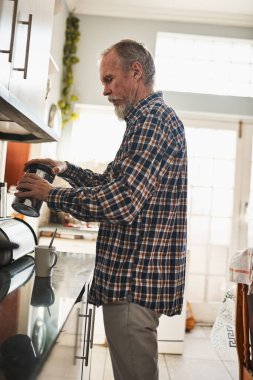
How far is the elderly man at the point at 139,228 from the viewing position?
3.63 feet

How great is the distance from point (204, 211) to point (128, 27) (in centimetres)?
190

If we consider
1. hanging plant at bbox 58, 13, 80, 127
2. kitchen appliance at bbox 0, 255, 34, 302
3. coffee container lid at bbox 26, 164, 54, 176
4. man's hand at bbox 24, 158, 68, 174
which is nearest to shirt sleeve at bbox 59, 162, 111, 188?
man's hand at bbox 24, 158, 68, 174

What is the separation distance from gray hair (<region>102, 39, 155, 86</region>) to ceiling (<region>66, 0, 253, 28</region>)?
268cm

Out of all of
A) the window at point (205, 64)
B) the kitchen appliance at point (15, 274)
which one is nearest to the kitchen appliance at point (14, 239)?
the kitchen appliance at point (15, 274)

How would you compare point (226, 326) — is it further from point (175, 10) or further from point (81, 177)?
point (175, 10)

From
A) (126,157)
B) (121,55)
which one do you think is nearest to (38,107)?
(121,55)

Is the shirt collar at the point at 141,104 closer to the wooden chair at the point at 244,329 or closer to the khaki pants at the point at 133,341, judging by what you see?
the khaki pants at the point at 133,341

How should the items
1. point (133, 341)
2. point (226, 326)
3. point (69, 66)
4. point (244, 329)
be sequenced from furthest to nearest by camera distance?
1. point (69, 66)
2. point (226, 326)
3. point (244, 329)
4. point (133, 341)

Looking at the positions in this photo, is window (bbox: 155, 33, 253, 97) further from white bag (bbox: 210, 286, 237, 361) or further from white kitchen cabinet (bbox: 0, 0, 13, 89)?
white kitchen cabinet (bbox: 0, 0, 13, 89)

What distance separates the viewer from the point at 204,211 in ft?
13.2

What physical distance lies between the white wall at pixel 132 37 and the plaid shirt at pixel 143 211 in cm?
275

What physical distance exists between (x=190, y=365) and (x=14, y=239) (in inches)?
74.1

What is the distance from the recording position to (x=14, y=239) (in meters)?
1.63

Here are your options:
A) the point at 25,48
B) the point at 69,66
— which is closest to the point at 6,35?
the point at 25,48
